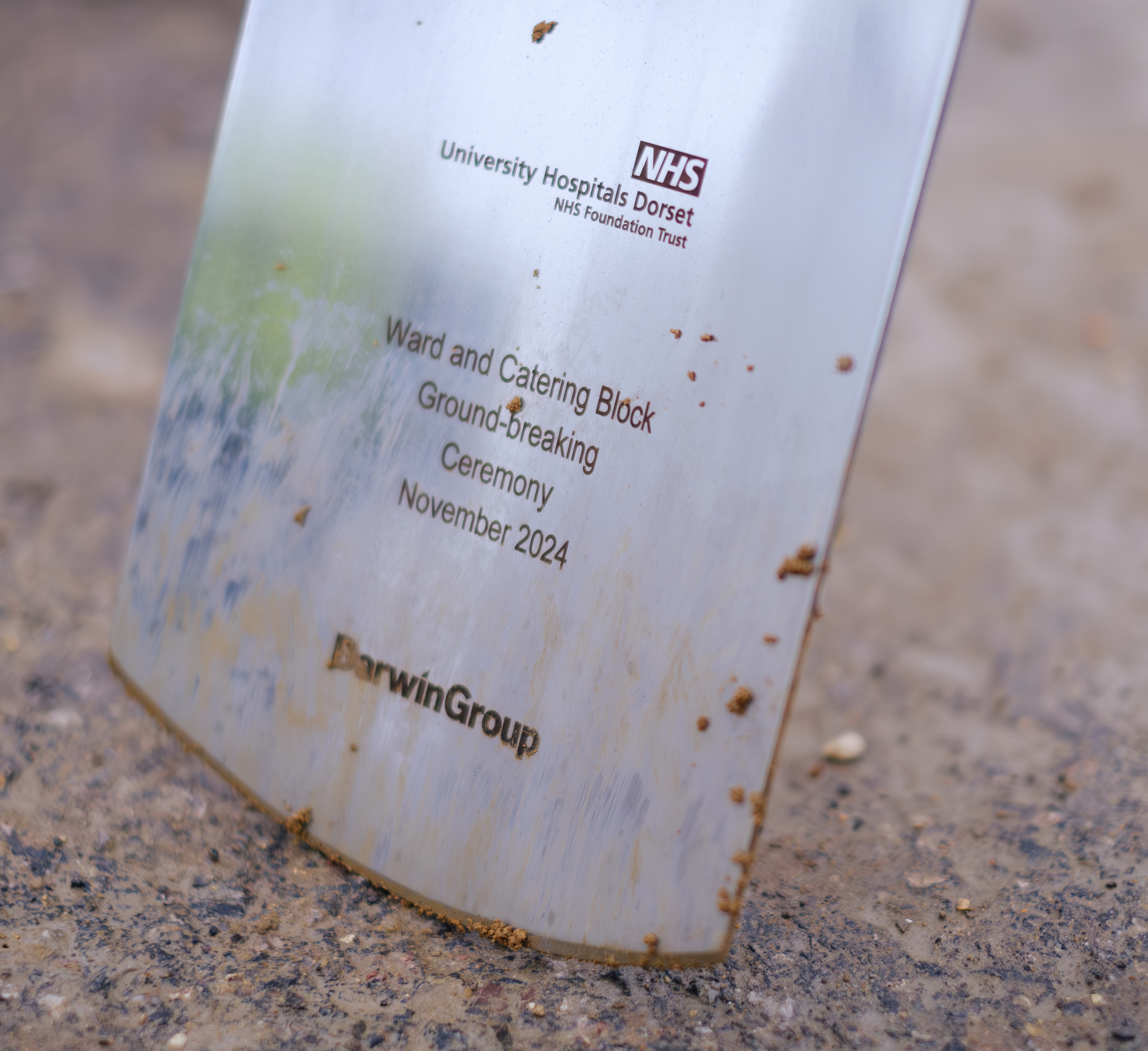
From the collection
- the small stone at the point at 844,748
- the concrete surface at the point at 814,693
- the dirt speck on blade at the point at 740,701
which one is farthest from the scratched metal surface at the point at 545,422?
the small stone at the point at 844,748

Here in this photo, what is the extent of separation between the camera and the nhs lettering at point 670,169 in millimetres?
1065

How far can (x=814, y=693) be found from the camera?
193 centimetres

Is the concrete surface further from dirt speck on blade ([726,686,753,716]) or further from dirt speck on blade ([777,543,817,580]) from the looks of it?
dirt speck on blade ([777,543,817,580])

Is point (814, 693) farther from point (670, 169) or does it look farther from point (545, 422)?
point (670, 169)

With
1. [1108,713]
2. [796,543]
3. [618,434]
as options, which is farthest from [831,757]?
[618,434]

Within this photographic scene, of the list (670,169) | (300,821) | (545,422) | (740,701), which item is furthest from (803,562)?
(300,821)

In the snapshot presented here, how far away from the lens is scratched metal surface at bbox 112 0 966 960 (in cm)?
105

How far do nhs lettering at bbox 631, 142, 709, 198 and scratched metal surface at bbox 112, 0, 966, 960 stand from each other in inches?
0.5

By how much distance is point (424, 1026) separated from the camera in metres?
1.07

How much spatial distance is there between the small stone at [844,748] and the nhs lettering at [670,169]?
1110 millimetres

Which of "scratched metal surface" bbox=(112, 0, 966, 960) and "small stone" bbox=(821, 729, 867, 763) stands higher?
"scratched metal surface" bbox=(112, 0, 966, 960)

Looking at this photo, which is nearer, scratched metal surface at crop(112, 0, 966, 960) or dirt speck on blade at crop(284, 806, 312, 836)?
scratched metal surface at crop(112, 0, 966, 960)

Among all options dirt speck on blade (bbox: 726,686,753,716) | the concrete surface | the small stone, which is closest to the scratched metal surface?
dirt speck on blade (bbox: 726,686,753,716)

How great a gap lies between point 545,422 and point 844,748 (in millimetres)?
990
